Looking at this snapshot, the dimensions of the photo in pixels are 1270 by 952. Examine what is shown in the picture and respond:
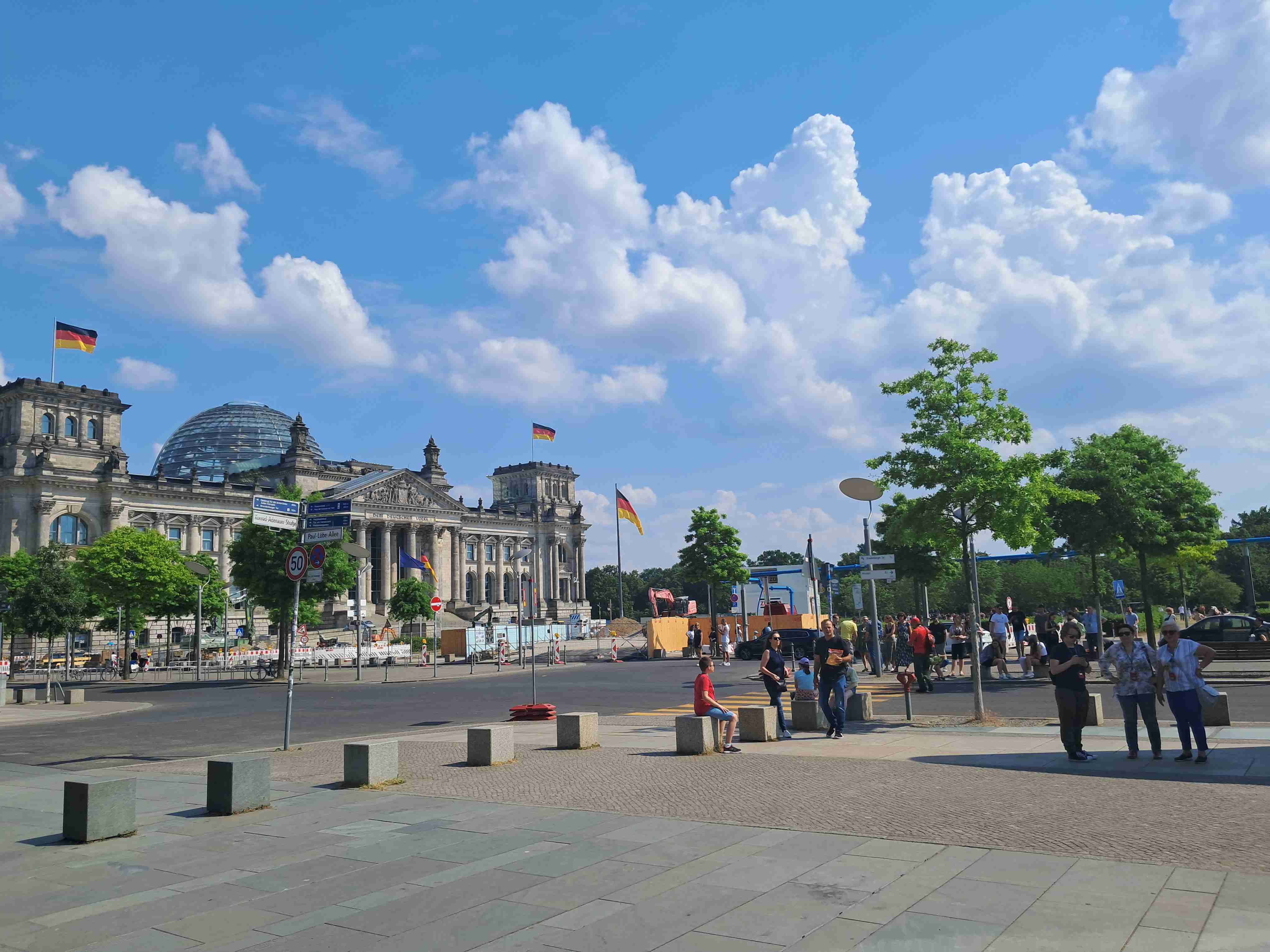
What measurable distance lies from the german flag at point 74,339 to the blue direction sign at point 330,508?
236ft

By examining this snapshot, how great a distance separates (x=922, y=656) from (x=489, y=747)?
1464cm

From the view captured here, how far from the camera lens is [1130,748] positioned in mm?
12453

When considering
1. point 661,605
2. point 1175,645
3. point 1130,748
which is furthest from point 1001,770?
point 661,605

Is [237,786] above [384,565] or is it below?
below

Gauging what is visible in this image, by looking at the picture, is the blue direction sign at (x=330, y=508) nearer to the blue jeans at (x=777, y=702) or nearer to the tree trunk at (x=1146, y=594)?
the blue jeans at (x=777, y=702)

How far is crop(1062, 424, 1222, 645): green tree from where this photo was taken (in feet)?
97.4

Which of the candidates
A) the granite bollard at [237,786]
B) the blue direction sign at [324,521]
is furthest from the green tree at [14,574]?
the granite bollard at [237,786]

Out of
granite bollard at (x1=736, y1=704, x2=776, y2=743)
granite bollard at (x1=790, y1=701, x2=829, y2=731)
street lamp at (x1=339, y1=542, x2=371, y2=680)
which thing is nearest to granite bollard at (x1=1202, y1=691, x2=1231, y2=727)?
granite bollard at (x1=790, y1=701, x2=829, y2=731)

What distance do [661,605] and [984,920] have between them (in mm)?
73027

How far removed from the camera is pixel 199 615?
5156 cm

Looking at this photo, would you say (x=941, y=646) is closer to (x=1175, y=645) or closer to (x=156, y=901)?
(x=1175, y=645)

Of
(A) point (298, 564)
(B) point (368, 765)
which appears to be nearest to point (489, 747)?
(B) point (368, 765)

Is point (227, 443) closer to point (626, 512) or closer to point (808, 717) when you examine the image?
point (626, 512)

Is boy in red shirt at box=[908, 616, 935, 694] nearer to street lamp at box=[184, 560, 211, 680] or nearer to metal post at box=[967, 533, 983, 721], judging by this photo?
metal post at box=[967, 533, 983, 721]
